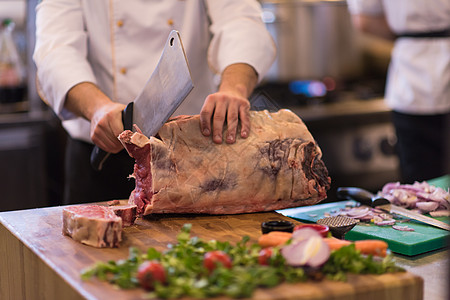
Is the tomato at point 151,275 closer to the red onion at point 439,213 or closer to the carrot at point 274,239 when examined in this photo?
the carrot at point 274,239

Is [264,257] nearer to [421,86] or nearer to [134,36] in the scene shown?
[134,36]

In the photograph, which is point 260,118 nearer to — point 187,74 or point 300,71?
point 187,74

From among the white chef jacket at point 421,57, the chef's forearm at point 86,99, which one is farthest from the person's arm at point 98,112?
the white chef jacket at point 421,57

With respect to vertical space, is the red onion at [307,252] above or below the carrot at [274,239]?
above

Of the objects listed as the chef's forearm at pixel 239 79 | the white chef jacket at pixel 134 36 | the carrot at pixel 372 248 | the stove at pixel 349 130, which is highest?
the white chef jacket at pixel 134 36

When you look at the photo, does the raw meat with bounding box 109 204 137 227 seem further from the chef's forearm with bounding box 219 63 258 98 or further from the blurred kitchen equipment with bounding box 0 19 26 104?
the blurred kitchen equipment with bounding box 0 19 26 104

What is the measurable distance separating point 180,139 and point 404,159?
6.03ft

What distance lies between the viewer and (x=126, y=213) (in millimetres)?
1738

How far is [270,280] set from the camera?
1.24 m

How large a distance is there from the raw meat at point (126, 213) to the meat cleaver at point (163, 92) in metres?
0.24

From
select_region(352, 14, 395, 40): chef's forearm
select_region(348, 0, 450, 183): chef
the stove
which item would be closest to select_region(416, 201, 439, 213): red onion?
select_region(348, 0, 450, 183): chef

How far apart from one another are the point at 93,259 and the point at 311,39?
159 inches

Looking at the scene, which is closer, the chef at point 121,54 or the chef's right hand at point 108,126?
the chef's right hand at point 108,126

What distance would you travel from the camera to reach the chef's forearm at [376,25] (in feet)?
11.5
